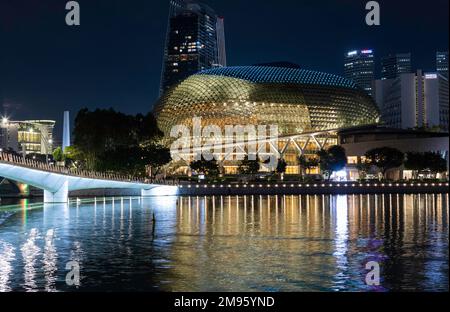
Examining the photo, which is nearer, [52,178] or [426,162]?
[52,178]

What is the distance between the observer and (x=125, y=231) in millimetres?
44250

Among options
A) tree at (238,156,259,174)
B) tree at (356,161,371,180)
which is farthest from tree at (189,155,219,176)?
tree at (356,161,371,180)

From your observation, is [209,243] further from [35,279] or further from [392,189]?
[392,189]

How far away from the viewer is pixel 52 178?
2830 inches

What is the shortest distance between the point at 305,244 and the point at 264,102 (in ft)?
388

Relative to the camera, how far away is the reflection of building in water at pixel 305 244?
85.7 feet

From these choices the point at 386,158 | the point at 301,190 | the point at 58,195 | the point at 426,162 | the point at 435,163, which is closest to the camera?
the point at 58,195

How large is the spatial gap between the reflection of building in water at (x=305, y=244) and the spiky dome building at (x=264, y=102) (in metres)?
92.0

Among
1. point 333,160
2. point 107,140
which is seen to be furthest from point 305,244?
point 333,160

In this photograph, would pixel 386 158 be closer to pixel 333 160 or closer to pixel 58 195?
pixel 333 160

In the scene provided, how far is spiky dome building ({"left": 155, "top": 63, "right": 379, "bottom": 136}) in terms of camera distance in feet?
500

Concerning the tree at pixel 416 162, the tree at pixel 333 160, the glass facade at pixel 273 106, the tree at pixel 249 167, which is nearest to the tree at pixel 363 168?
the tree at pixel 416 162

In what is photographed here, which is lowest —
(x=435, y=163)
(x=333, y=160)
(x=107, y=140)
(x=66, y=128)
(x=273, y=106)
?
(x=435, y=163)

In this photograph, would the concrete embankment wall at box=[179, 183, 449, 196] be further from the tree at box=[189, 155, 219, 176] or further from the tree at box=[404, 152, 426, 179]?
the tree at box=[189, 155, 219, 176]
